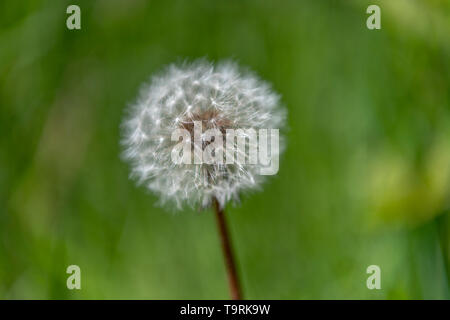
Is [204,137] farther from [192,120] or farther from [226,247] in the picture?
[226,247]

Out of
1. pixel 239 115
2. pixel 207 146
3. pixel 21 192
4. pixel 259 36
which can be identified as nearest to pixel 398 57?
pixel 259 36

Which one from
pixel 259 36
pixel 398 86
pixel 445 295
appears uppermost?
pixel 259 36

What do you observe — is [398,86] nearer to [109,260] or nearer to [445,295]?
[445,295]

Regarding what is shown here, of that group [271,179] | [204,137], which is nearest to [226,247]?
[204,137]

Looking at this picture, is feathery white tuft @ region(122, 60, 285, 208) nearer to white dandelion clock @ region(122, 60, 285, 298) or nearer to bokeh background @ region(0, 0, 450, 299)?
white dandelion clock @ region(122, 60, 285, 298)

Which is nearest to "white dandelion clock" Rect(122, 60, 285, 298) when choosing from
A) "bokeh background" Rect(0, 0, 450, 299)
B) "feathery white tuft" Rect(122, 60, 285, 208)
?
"feathery white tuft" Rect(122, 60, 285, 208)

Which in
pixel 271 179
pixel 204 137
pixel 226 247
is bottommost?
pixel 226 247

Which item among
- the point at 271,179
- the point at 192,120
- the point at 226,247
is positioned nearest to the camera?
the point at 226,247
